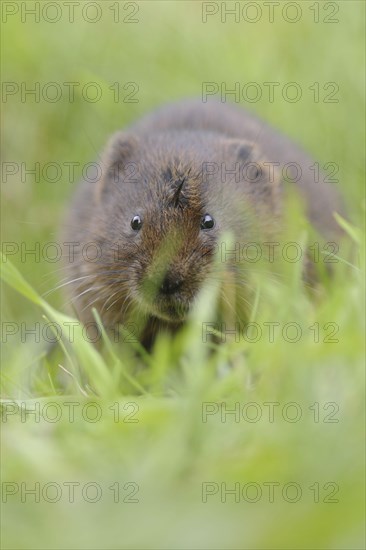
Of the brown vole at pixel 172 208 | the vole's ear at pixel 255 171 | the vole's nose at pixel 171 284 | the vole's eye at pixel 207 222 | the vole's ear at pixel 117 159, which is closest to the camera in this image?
the vole's nose at pixel 171 284

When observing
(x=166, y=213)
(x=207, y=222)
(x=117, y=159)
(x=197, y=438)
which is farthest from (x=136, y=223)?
(x=197, y=438)

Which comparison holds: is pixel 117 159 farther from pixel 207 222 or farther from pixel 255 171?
pixel 207 222

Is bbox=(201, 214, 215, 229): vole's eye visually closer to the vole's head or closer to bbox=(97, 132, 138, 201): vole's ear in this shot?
the vole's head

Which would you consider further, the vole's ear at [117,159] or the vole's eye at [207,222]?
the vole's ear at [117,159]

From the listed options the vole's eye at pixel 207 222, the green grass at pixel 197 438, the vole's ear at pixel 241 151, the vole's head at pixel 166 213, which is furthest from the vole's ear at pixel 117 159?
→ the green grass at pixel 197 438

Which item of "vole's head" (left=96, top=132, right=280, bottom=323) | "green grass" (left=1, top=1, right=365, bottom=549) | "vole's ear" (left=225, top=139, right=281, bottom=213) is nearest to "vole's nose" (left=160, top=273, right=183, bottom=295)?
"vole's head" (left=96, top=132, right=280, bottom=323)

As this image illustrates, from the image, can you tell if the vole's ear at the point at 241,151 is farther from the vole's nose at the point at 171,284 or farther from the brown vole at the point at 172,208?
the vole's nose at the point at 171,284

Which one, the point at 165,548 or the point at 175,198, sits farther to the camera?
the point at 175,198

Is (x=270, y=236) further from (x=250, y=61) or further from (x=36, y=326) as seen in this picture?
(x=250, y=61)

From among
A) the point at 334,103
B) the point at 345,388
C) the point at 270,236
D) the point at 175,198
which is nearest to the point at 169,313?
the point at 175,198
